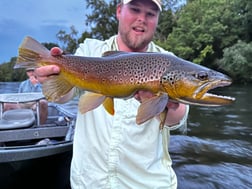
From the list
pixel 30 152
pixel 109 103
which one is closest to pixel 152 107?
pixel 109 103

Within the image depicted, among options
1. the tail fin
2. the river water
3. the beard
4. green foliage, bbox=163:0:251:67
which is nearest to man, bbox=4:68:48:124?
the river water

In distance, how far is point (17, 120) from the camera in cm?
518

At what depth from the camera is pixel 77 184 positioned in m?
2.57

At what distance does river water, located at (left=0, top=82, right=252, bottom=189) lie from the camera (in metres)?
6.46

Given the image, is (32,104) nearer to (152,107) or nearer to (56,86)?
(56,86)

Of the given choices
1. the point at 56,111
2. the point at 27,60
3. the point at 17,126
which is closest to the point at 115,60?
the point at 27,60

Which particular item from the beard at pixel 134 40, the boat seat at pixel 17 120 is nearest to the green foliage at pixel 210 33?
the boat seat at pixel 17 120

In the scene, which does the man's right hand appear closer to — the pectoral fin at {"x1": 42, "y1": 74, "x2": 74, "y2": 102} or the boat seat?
the pectoral fin at {"x1": 42, "y1": 74, "x2": 74, "y2": 102}

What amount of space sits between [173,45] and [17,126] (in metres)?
33.6

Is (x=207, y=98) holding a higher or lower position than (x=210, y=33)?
lower

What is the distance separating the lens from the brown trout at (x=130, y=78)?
1774mm

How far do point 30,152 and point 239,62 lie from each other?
27.5 metres

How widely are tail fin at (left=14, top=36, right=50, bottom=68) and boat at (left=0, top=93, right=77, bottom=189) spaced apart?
226 centimetres

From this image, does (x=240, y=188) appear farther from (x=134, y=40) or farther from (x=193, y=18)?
(x=193, y=18)
